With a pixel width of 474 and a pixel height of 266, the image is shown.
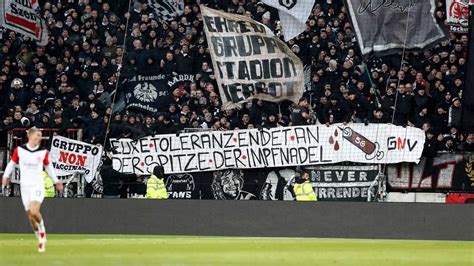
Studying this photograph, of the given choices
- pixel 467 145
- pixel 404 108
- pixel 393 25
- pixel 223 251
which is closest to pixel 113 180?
pixel 223 251

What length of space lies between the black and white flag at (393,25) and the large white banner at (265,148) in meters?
2.09

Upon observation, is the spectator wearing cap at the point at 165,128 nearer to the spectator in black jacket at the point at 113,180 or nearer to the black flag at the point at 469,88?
the spectator in black jacket at the point at 113,180

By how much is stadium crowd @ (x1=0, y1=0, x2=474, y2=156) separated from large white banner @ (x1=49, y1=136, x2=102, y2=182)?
0.30 m

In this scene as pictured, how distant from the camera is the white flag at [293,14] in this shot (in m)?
23.7

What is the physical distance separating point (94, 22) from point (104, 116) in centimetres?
298

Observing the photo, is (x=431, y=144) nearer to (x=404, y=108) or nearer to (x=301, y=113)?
(x=404, y=108)

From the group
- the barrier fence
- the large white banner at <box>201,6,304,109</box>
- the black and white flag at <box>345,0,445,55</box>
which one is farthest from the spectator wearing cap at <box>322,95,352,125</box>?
the black and white flag at <box>345,0,445,55</box>

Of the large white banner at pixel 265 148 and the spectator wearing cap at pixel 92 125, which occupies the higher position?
the spectator wearing cap at pixel 92 125

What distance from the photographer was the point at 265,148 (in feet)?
73.4

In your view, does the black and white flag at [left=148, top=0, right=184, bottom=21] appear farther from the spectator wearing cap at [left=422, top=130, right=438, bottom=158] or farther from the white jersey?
the white jersey

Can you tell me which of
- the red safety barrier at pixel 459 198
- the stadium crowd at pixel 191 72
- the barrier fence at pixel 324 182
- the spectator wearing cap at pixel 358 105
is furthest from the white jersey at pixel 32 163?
the red safety barrier at pixel 459 198

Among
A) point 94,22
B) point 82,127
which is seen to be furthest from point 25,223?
point 94,22

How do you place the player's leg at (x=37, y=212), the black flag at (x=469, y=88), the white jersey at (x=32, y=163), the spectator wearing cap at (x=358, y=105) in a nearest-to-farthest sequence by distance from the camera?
the player's leg at (x=37, y=212) → the white jersey at (x=32, y=163) → the black flag at (x=469, y=88) → the spectator wearing cap at (x=358, y=105)

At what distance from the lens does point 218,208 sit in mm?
20984
